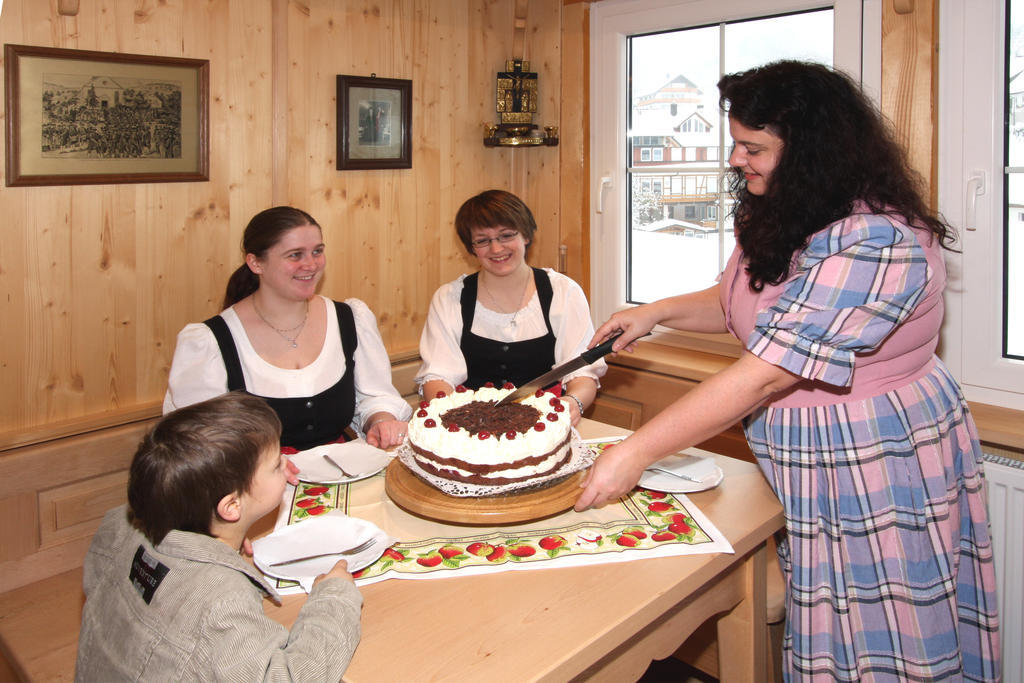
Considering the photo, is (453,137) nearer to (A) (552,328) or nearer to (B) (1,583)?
(A) (552,328)

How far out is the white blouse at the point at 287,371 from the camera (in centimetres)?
236

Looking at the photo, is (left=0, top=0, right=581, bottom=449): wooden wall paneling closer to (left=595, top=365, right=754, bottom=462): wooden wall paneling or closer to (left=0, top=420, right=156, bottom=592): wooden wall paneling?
(left=0, top=420, right=156, bottom=592): wooden wall paneling

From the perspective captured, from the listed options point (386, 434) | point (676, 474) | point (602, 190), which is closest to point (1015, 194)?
point (676, 474)

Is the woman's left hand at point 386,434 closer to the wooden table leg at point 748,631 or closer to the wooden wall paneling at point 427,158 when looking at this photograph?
the wooden table leg at point 748,631

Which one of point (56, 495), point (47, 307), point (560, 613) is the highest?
point (47, 307)

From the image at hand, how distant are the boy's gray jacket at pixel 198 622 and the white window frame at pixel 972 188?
2045 millimetres

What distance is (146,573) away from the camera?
129 centimetres

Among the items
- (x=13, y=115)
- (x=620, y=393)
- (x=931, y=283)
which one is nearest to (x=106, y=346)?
(x=13, y=115)

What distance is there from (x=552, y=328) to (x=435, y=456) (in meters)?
1.18

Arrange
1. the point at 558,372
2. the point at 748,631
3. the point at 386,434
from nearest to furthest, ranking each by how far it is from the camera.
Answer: the point at 748,631, the point at 558,372, the point at 386,434

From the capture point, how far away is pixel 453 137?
3508 mm

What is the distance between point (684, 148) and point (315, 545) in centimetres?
228

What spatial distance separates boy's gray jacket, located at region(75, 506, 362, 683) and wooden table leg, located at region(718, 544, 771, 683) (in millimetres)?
845

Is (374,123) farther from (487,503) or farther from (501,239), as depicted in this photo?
(487,503)
